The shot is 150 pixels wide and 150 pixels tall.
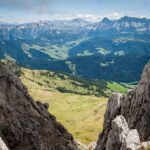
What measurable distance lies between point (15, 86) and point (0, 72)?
347 cm

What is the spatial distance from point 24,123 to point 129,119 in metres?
15.6

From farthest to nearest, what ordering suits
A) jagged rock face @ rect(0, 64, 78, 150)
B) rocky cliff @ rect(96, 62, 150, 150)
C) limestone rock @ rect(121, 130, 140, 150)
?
jagged rock face @ rect(0, 64, 78, 150)
rocky cliff @ rect(96, 62, 150, 150)
limestone rock @ rect(121, 130, 140, 150)

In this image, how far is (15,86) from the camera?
6438cm

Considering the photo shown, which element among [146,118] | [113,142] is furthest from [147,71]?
[113,142]

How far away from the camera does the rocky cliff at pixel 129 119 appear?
4586 centimetres

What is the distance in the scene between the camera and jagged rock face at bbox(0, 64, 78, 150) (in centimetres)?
5553

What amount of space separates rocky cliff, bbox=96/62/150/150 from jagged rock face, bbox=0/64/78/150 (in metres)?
7.70

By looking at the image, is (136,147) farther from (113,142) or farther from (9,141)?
(9,141)

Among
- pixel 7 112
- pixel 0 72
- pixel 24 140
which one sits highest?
pixel 0 72

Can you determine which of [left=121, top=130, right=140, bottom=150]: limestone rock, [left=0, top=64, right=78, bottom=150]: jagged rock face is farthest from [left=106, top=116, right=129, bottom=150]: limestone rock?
[left=0, top=64, right=78, bottom=150]: jagged rock face

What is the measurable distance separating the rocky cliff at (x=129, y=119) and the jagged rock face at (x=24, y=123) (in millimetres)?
7705

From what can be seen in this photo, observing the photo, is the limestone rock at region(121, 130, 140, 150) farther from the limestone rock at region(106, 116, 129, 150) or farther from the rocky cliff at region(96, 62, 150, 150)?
the limestone rock at region(106, 116, 129, 150)

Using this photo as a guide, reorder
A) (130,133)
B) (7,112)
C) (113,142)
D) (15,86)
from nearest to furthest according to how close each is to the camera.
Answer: (130,133)
(113,142)
(7,112)
(15,86)

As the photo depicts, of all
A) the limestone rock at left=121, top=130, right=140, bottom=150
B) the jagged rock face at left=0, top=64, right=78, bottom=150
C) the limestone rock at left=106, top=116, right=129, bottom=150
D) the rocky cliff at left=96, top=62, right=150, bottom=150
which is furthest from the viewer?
the jagged rock face at left=0, top=64, right=78, bottom=150
